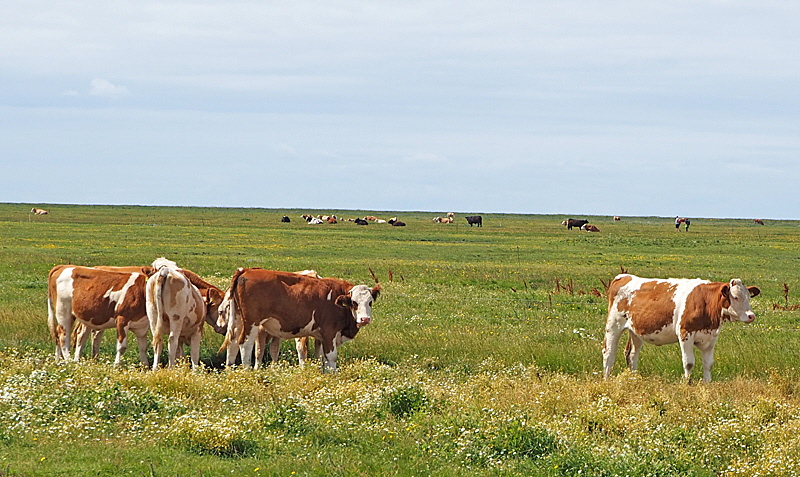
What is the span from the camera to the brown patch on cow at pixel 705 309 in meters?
14.8

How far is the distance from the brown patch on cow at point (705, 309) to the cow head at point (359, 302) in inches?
214

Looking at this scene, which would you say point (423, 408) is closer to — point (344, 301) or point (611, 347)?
point (344, 301)

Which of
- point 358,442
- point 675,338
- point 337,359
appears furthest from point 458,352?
point 358,442

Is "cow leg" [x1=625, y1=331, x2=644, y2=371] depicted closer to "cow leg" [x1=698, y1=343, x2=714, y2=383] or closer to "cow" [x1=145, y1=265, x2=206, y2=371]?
"cow leg" [x1=698, y1=343, x2=714, y2=383]

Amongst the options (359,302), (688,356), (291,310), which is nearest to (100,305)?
(291,310)

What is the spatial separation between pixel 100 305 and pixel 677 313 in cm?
1045

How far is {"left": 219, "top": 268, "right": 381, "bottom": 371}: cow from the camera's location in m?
15.6

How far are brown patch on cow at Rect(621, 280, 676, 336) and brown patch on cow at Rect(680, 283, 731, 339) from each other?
30 centimetres

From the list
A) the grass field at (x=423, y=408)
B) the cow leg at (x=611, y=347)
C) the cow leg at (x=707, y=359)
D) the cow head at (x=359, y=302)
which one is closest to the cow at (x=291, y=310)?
the cow head at (x=359, y=302)

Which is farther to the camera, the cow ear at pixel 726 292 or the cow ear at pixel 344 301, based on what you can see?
the cow ear at pixel 344 301

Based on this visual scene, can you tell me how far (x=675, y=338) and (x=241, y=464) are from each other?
8990mm

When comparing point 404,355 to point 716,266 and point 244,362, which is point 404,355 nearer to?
point 244,362

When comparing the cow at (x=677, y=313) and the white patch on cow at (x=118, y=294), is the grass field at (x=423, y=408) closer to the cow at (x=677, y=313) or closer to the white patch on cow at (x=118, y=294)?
the cow at (x=677, y=313)

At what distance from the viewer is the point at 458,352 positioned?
17672 mm
